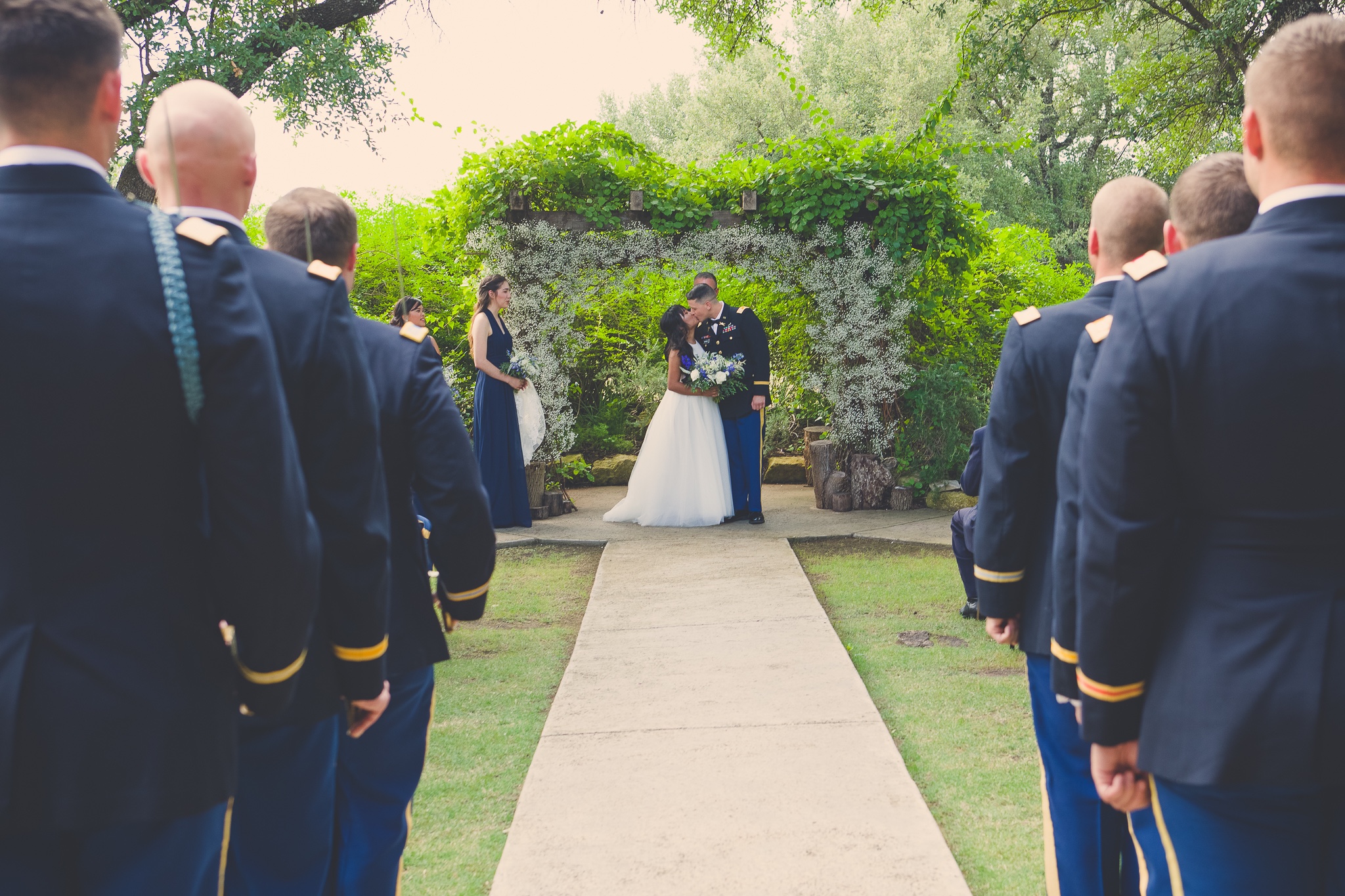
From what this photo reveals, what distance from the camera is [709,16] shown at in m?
14.7

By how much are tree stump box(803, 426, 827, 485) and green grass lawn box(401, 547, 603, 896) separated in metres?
5.52

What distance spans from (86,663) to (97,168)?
→ 0.74m

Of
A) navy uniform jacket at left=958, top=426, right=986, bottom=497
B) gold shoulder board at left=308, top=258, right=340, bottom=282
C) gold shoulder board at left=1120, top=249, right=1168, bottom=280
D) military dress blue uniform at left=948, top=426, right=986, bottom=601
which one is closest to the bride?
military dress blue uniform at left=948, top=426, right=986, bottom=601

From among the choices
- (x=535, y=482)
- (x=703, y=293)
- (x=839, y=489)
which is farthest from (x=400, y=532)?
(x=839, y=489)

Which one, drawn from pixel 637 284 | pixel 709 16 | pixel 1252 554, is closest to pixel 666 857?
pixel 1252 554

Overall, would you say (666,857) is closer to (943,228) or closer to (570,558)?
(570,558)

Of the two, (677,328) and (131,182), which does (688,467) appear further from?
(131,182)

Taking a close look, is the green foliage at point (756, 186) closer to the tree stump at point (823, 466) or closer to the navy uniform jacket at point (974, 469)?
the tree stump at point (823, 466)

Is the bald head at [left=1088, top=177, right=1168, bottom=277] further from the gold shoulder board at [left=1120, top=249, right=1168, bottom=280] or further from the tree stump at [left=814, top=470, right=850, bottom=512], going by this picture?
the tree stump at [left=814, top=470, right=850, bottom=512]

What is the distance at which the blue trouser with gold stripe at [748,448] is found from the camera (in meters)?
10.1

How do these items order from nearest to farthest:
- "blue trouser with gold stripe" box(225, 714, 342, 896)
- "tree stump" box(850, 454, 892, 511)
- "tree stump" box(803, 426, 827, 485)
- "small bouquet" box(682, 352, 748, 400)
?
"blue trouser with gold stripe" box(225, 714, 342, 896) → "small bouquet" box(682, 352, 748, 400) → "tree stump" box(850, 454, 892, 511) → "tree stump" box(803, 426, 827, 485)

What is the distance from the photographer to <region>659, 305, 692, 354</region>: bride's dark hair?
1004 cm

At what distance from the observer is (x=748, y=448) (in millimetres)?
10172

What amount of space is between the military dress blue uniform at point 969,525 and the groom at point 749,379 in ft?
12.4
